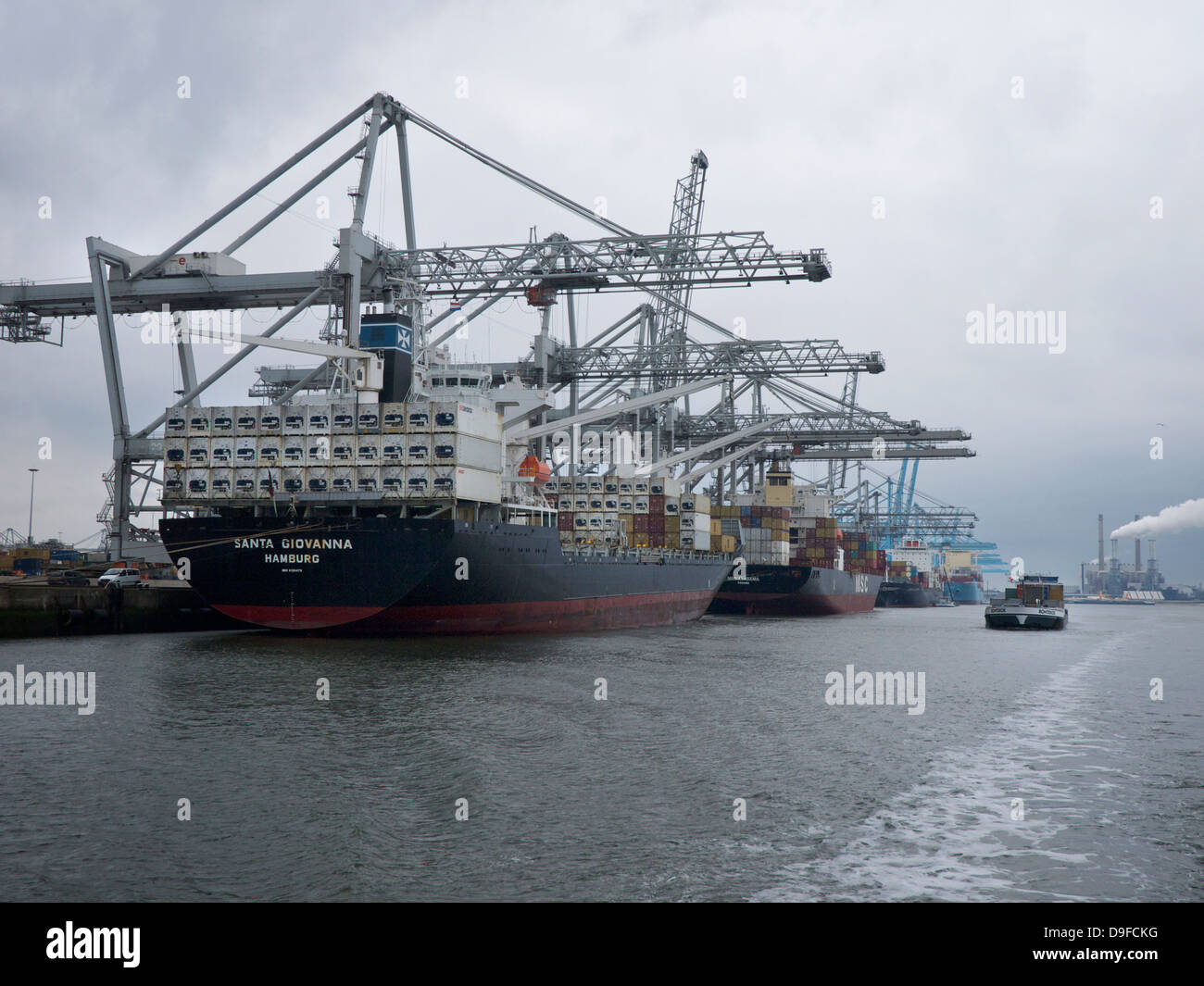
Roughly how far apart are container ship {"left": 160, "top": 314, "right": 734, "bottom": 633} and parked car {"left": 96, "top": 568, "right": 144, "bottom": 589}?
3.78m

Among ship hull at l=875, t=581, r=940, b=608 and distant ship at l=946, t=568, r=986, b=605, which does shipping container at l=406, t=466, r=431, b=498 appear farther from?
distant ship at l=946, t=568, r=986, b=605

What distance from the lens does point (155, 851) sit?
37.4ft

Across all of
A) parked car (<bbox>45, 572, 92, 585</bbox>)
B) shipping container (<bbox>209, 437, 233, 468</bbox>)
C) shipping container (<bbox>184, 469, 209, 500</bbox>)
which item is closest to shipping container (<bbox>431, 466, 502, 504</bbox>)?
shipping container (<bbox>209, 437, 233, 468</bbox>)

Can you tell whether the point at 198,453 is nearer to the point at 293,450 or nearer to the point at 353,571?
the point at 293,450

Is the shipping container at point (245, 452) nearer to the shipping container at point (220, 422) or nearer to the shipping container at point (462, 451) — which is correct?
the shipping container at point (220, 422)

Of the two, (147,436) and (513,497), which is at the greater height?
(147,436)

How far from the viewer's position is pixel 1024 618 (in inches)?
2562

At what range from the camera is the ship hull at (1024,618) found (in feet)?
213

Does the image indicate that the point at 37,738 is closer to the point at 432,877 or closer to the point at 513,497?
the point at 432,877

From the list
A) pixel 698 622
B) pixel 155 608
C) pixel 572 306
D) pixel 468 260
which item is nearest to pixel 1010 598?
pixel 698 622

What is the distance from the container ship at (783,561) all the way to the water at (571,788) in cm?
4566

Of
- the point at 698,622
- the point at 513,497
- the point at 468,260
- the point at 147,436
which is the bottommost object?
the point at 698,622

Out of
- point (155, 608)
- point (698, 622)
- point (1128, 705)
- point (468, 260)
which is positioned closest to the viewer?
point (1128, 705)
